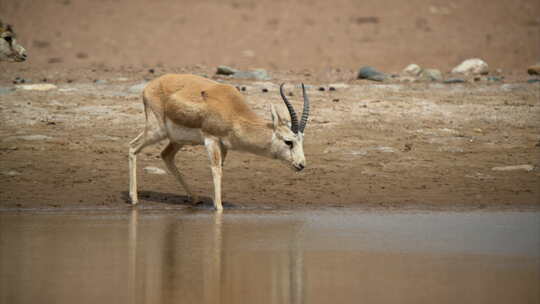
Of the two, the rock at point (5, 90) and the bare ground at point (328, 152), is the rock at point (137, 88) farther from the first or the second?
the rock at point (5, 90)

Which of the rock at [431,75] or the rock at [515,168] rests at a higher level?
the rock at [431,75]

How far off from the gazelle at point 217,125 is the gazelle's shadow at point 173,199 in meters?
0.12

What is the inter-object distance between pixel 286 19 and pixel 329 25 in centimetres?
162

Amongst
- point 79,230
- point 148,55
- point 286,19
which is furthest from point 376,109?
point 286,19

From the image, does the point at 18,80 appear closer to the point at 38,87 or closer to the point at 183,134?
the point at 38,87

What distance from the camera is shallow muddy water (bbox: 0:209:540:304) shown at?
6895 mm

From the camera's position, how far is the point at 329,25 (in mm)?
32031

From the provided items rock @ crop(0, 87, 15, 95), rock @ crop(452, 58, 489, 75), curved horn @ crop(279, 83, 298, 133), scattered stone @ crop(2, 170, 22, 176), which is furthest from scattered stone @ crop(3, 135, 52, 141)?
rock @ crop(452, 58, 489, 75)

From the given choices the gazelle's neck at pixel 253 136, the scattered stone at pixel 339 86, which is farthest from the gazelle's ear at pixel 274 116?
the scattered stone at pixel 339 86

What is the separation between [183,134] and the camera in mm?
11688

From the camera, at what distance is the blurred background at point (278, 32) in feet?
92.9

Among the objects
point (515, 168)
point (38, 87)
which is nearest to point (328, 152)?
point (515, 168)

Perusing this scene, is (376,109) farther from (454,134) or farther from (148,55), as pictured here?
(148,55)

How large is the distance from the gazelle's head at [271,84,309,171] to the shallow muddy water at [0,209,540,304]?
0.75 metres
